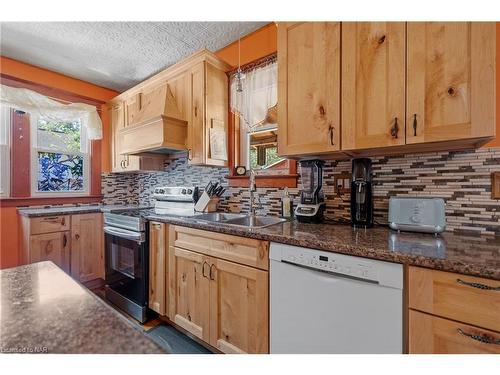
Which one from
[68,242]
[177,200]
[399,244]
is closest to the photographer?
[399,244]

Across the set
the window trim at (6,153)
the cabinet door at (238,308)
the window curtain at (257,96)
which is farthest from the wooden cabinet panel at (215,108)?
the window trim at (6,153)

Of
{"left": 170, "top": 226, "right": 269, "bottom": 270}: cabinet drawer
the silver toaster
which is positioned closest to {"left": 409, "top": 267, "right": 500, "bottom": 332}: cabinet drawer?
the silver toaster

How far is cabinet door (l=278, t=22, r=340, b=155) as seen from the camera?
4.63ft

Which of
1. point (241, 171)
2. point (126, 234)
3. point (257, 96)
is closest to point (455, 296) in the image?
point (241, 171)

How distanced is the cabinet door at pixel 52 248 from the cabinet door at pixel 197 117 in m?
1.61

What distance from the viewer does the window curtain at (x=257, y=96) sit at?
6.80 ft

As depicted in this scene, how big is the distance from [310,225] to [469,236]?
80 cm

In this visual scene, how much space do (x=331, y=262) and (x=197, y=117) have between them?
5.59 feet

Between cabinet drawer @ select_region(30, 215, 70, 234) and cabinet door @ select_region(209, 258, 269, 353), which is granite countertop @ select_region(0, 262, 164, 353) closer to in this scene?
cabinet door @ select_region(209, 258, 269, 353)

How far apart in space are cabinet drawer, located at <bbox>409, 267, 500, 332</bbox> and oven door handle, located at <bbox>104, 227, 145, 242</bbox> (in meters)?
1.91

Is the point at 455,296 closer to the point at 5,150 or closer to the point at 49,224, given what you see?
the point at 49,224

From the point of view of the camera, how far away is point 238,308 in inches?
58.5

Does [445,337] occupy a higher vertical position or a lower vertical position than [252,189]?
lower

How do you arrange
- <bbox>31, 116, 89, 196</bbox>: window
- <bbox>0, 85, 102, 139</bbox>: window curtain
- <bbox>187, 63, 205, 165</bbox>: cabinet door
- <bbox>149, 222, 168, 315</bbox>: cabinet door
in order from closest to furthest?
<bbox>149, 222, 168, 315</bbox>: cabinet door
<bbox>187, 63, 205, 165</bbox>: cabinet door
<bbox>0, 85, 102, 139</bbox>: window curtain
<bbox>31, 116, 89, 196</bbox>: window
